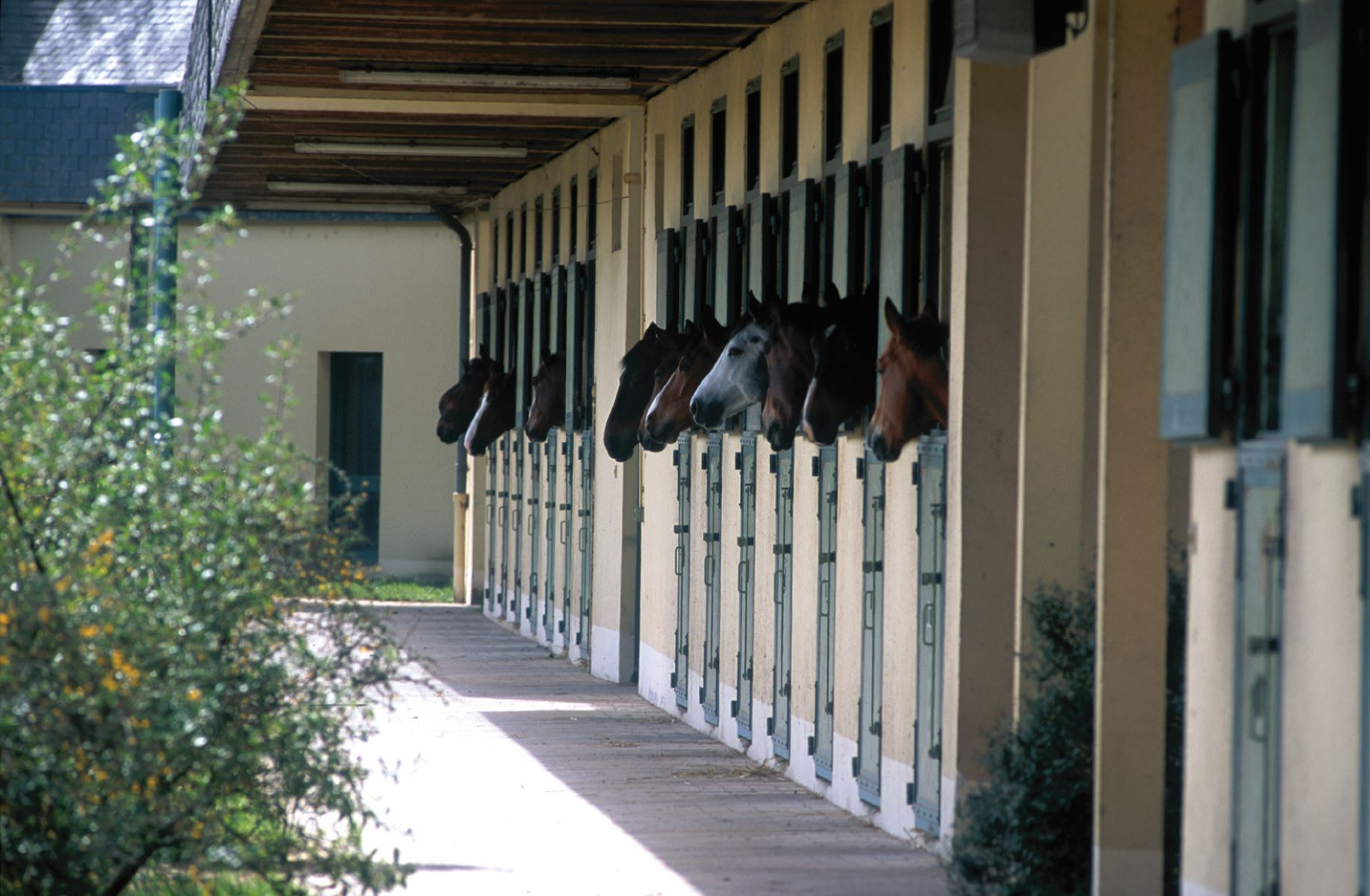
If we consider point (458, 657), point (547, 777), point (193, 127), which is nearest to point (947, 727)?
point (547, 777)

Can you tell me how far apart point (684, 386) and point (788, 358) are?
169 centimetres

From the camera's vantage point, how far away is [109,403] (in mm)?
5668

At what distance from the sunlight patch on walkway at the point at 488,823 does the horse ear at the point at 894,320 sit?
2069 mm

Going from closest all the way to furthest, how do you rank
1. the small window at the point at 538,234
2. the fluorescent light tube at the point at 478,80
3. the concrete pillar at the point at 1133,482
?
1. the concrete pillar at the point at 1133,482
2. the fluorescent light tube at the point at 478,80
3. the small window at the point at 538,234

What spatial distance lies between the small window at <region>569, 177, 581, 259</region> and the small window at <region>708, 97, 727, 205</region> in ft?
12.9

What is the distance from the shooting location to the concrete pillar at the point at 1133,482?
5.92 metres

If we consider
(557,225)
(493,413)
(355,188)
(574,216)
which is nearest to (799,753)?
(574,216)

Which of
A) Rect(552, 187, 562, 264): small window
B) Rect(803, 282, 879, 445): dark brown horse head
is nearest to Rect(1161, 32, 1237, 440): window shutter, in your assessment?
Rect(803, 282, 879, 445): dark brown horse head

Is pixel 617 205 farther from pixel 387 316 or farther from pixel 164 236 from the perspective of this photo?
pixel 387 316

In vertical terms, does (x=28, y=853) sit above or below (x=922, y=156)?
below

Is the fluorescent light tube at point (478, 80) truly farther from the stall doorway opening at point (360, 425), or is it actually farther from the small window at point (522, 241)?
the stall doorway opening at point (360, 425)

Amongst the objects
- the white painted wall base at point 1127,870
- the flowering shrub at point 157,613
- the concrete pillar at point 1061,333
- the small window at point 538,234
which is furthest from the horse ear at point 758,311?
the small window at point 538,234

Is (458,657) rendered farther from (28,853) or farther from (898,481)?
(28,853)

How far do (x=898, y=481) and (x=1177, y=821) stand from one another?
7.05 ft
